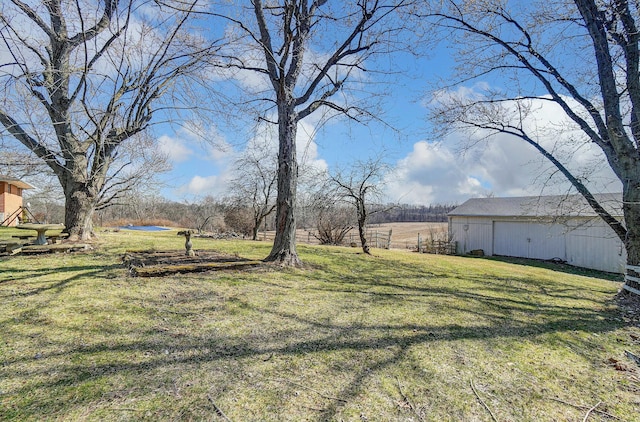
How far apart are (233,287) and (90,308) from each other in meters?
1.68

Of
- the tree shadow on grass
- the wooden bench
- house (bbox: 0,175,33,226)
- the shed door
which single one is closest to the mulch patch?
the tree shadow on grass

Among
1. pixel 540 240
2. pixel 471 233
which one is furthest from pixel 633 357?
pixel 471 233

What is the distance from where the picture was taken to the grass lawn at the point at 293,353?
2.02m

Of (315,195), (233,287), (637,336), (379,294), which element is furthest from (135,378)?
(315,195)

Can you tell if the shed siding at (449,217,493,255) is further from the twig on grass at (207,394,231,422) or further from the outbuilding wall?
the twig on grass at (207,394,231,422)

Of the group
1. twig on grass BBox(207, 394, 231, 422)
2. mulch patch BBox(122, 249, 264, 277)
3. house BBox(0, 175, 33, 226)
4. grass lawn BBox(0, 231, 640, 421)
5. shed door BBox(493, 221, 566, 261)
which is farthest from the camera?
house BBox(0, 175, 33, 226)

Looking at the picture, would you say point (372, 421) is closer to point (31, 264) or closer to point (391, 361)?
point (391, 361)

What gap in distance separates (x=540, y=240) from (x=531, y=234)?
58 cm

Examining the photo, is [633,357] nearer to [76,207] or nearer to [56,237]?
[76,207]

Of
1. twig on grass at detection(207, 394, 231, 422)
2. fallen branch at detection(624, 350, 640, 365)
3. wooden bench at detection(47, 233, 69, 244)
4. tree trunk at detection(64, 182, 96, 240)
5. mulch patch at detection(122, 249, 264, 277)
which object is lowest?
fallen branch at detection(624, 350, 640, 365)

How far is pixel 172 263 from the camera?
224 inches

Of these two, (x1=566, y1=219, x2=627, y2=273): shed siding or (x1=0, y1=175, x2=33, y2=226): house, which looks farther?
(x1=0, y1=175, x2=33, y2=226): house

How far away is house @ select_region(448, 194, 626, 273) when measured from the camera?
15.0m

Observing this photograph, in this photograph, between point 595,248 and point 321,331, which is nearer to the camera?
point 321,331
